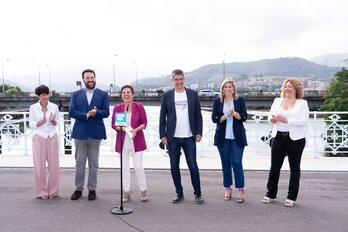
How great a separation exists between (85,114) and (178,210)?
187 cm

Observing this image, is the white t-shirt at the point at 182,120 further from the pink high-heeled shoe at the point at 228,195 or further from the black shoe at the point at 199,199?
the pink high-heeled shoe at the point at 228,195

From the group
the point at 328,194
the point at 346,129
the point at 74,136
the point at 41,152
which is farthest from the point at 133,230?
the point at 346,129

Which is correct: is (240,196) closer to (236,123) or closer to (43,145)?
(236,123)

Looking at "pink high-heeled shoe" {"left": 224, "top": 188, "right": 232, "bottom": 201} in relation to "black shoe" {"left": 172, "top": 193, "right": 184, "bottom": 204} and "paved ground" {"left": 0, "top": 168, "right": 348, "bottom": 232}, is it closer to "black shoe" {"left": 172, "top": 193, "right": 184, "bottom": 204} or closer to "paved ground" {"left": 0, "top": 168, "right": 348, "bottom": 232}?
"paved ground" {"left": 0, "top": 168, "right": 348, "bottom": 232}

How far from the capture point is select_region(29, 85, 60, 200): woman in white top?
5.36m

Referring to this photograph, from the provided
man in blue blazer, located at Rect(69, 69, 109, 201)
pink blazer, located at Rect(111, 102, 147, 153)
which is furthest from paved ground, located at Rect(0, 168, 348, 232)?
pink blazer, located at Rect(111, 102, 147, 153)

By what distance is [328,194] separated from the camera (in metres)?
5.40

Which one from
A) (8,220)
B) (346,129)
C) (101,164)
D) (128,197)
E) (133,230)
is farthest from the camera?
(346,129)

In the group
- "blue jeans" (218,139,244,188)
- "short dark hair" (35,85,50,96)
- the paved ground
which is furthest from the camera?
"short dark hair" (35,85,50,96)

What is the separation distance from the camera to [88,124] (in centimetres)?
523

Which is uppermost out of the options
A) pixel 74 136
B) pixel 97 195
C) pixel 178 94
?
pixel 178 94

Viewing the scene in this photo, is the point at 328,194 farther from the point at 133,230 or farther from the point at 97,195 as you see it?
the point at 97,195

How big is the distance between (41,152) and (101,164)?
7.87 ft

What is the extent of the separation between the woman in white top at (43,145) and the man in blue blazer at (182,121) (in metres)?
1.71
